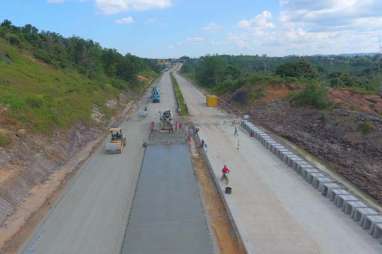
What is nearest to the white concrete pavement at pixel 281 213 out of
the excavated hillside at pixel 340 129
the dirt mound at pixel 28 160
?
the excavated hillside at pixel 340 129

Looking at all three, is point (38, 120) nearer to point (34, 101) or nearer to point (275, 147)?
point (34, 101)

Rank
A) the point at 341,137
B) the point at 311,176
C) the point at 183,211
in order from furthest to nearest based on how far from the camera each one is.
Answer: the point at 341,137, the point at 311,176, the point at 183,211

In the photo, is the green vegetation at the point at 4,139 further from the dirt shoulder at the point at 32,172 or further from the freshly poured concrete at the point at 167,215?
the freshly poured concrete at the point at 167,215

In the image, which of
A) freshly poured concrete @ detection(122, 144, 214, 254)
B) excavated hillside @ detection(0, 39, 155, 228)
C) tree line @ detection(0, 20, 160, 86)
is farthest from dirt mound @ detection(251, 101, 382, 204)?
tree line @ detection(0, 20, 160, 86)

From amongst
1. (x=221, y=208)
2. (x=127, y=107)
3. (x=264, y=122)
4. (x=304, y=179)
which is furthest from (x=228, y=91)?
(x=221, y=208)

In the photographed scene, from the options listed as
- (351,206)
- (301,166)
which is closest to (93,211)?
(351,206)

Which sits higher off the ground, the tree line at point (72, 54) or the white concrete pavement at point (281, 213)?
the tree line at point (72, 54)

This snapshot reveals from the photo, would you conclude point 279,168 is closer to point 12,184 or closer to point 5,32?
point 12,184
